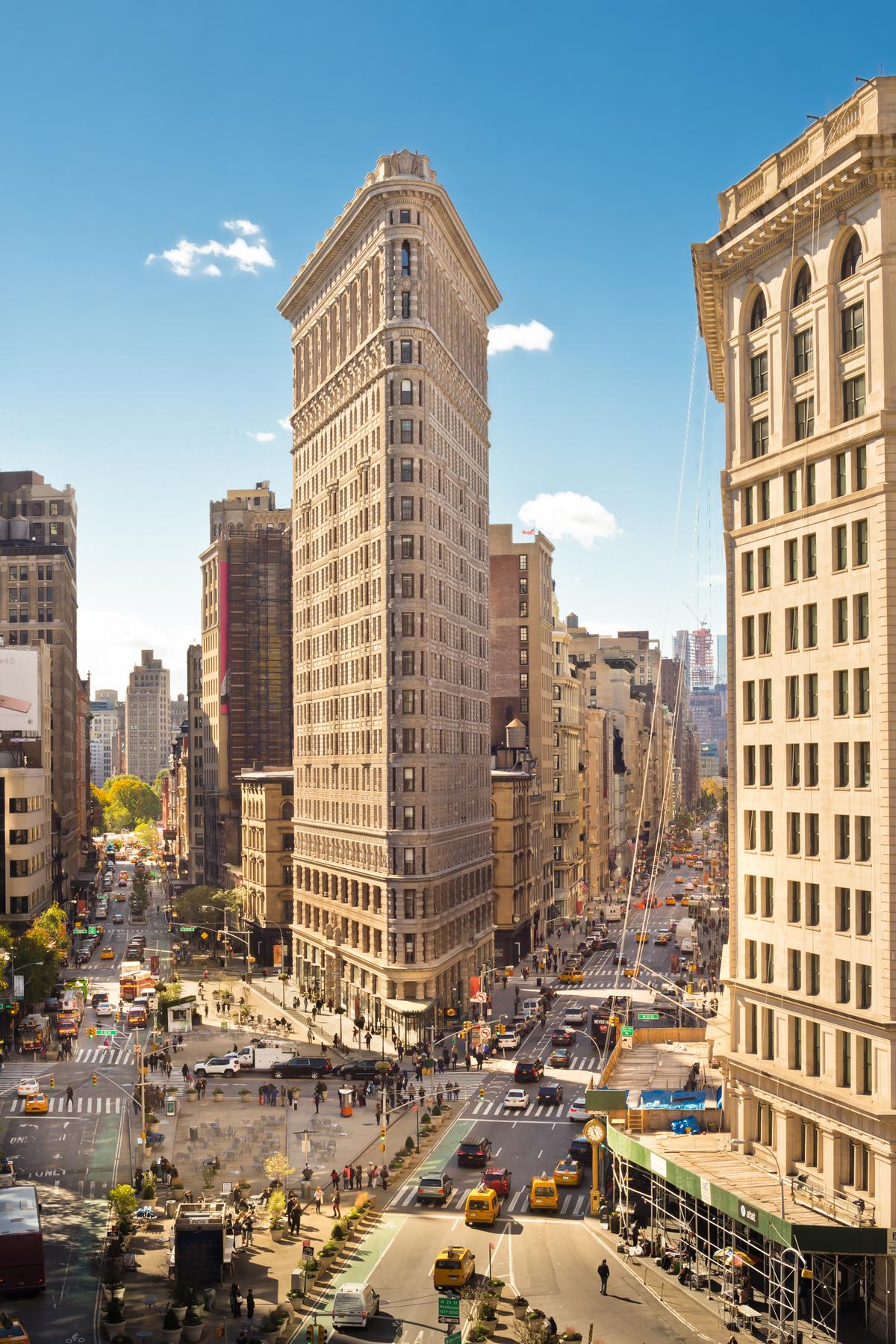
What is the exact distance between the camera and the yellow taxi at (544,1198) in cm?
5606

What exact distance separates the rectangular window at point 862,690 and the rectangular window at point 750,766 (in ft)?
24.4

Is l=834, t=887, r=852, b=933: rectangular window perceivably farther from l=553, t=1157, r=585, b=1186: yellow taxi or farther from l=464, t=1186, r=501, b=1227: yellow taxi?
l=553, t=1157, r=585, b=1186: yellow taxi

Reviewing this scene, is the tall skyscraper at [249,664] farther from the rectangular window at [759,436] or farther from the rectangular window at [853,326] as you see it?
the rectangular window at [853,326]

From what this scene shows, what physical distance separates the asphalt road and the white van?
24.9 ft

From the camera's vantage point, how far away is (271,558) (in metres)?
174

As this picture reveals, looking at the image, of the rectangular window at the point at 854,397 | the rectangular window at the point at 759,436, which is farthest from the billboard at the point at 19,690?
the rectangular window at the point at 854,397

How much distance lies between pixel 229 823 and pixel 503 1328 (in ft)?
420

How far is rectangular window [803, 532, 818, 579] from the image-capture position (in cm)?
4966

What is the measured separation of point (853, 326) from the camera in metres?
48.0

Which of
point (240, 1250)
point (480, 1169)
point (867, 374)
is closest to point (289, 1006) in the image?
point (480, 1169)

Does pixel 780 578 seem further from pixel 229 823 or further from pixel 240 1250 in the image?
pixel 229 823

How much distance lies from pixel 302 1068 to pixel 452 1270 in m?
39.7

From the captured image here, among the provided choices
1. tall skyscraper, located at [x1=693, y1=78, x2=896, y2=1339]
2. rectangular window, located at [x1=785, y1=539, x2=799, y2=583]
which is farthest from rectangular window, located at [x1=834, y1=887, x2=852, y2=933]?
rectangular window, located at [x1=785, y1=539, x2=799, y2=583]

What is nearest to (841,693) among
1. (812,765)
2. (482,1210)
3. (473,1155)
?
(812,765)
